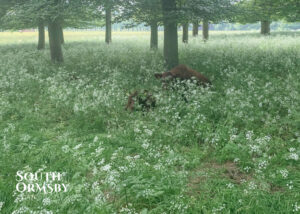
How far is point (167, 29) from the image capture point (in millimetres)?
12508

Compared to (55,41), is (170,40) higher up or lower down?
lower down

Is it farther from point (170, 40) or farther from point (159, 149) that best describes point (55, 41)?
point (159, 149)

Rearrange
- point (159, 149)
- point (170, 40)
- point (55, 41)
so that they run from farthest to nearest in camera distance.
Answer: point (55, 41), point (170, 40), point (159, 149)

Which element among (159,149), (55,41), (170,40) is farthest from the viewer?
(55,41)

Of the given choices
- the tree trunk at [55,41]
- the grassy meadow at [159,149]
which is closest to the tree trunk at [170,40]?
the grassy meadow at [159,149]

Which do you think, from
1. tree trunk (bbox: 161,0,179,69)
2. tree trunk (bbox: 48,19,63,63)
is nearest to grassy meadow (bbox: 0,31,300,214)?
tree trunk (bbox: 161,0,179,69)

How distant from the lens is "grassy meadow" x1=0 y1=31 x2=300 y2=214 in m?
4.26

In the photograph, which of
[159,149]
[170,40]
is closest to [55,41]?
[170,40]

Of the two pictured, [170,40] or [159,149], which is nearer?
[159,149]

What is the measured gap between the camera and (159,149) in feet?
18.0

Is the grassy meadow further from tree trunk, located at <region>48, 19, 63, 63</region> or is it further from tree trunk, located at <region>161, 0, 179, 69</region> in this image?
tree trunk, located at <region>48, 19, 63, 63</region>

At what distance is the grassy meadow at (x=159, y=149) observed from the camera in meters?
4.26

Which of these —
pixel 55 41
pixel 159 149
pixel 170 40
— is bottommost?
pixel 159 149

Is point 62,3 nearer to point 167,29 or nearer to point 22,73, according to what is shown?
point 22,73
